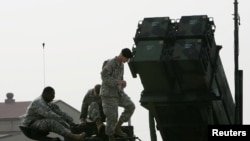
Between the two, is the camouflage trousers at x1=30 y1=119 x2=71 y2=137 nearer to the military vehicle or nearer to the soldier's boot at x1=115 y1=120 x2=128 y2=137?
the soldier's boot at x1=115 y1=120 x2=128 y2=137

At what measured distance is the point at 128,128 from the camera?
16266 millimetres

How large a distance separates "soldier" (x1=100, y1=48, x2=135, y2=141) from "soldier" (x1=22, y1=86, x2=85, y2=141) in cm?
63

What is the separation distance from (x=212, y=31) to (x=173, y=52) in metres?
0.91

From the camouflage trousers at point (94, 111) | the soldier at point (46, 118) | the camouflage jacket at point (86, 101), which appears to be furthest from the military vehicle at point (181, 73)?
the soldier at point (46, 118)

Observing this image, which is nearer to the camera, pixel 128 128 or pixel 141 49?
pixel 128 128

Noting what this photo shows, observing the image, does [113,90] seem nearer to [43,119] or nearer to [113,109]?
[113,109]

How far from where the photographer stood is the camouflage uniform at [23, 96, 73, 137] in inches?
583

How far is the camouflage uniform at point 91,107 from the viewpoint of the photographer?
649 inches

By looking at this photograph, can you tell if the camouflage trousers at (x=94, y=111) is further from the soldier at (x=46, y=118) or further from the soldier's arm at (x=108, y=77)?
the soldier at (x=46, y=118)

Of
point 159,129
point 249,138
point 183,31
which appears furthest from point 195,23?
point 249,138

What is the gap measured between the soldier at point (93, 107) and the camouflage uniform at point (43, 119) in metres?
1.17

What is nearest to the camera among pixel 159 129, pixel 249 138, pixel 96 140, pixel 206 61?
pixel 249 138

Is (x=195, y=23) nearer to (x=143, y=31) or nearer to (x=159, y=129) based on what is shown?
(x=143, y=31)

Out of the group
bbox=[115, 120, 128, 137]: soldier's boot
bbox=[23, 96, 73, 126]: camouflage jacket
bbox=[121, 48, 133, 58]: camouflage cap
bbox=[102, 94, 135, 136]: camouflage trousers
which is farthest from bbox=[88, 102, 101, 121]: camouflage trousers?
bbox=[121, 48, 133, 58]: camouflage cap
